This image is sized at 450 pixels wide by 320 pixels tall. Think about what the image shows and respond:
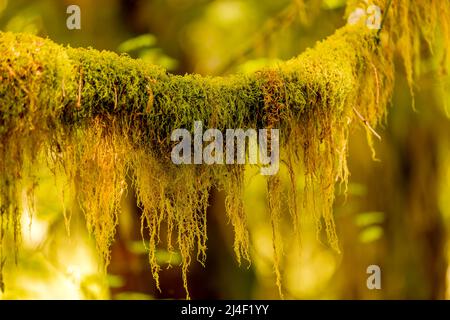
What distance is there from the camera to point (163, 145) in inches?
60.6

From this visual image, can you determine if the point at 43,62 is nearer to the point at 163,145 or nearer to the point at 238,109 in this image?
the point at 163,145
